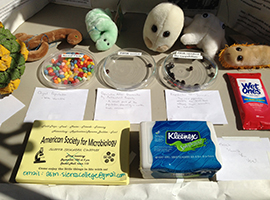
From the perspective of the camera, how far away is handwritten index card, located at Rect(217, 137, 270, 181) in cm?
64

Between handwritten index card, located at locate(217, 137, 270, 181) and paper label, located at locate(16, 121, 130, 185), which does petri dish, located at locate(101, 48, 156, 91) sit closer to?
paper label, located at locate(16, 121, 130, 185)

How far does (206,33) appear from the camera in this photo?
3.03 feet

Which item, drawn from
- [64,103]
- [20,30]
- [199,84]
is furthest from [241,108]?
[20,30]

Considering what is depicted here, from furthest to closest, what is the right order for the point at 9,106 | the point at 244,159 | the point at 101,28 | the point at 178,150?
the point at 101,28 → the point at 9,106 → the point at 244,159 → the point at 178,150

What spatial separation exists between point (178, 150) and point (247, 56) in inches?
25.1

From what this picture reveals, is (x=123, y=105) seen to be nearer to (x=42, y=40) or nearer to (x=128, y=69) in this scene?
(x=128, y=69)

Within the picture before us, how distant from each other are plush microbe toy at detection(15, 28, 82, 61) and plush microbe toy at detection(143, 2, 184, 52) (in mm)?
415

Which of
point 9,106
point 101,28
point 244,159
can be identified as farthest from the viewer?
point 101,28

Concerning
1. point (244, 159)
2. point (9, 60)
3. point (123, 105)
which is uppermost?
point (9, 60)

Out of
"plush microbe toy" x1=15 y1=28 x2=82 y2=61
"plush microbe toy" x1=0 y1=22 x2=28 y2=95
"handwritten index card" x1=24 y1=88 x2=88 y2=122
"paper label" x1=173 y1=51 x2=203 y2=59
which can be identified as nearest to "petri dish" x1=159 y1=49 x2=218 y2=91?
"paper label" x1=173 y1=51 x2=203 y2=59

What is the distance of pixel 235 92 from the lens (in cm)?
84

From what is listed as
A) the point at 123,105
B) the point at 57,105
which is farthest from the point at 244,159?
the point at 57,105

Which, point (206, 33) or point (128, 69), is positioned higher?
point (206, 33)

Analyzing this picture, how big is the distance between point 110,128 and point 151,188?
0.85 ft
